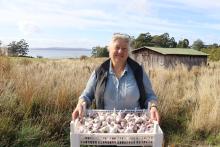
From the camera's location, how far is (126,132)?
2660 mm

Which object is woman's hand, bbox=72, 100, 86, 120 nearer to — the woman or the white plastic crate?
the woman

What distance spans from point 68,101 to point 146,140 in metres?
3.30

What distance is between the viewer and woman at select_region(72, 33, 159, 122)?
3295 millimetres

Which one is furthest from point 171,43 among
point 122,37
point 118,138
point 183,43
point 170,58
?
point 118,138

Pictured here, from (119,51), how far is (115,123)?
729 millimetres

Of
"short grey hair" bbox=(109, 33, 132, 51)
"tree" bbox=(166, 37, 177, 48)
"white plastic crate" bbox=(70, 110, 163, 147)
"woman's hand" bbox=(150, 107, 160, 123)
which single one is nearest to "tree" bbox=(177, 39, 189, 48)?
"tree" bbox=(166, 37, 177, 48)

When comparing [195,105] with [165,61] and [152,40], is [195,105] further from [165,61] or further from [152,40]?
[152,40]

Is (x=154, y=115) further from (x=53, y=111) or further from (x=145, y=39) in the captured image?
(x=145, y=39)

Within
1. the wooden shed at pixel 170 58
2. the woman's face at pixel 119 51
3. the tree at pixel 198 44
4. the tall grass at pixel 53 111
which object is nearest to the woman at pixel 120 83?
the woman's face at pixel 119 51

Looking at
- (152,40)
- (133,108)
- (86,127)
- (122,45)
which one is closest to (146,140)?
(86,127)

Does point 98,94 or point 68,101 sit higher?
point 98,94

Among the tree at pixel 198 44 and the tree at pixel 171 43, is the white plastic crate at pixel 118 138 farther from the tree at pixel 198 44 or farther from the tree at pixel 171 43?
the tree at pixel 198 44

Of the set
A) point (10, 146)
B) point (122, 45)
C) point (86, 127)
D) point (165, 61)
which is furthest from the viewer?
point (165, 61)

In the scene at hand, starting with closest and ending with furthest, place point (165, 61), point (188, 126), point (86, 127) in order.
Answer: point (86, 127) → point (188, 126) → point (165, 61)
